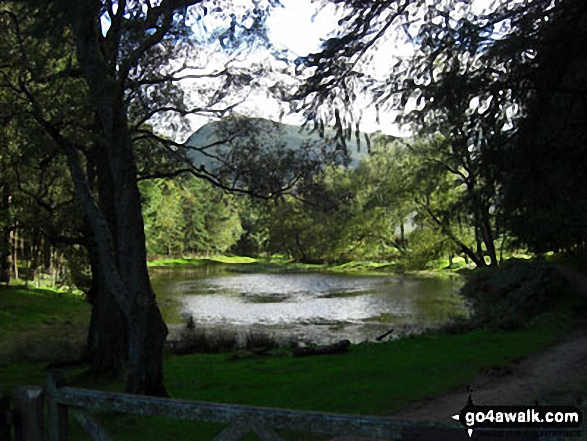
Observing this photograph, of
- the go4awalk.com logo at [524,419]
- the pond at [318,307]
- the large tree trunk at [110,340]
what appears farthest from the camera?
the pond at [318,307]

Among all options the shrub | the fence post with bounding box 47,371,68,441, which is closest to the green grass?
the fence post with bounding box 47,371,68,441

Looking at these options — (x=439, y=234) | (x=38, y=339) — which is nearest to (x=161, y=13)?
(x=38, y=339)

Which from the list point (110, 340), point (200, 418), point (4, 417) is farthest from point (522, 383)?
point (110, 340)

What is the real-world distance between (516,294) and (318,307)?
35.4 ft

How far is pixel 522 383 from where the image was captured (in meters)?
8.83

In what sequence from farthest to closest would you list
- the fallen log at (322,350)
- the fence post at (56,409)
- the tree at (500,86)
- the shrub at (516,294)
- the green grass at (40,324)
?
1. the shrub at (516,294)
2. the green grass at (40,324)
3. the fallen log at (322,350)
4. the tree at (500,86)
5. the fence post at (56,409)

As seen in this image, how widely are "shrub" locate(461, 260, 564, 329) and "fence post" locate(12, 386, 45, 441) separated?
580 inches

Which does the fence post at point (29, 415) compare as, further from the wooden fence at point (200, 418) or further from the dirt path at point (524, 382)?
the dirt path at point (524, 382)

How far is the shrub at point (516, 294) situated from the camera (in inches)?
693

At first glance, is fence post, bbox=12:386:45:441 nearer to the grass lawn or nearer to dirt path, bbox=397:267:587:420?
the grass lawn

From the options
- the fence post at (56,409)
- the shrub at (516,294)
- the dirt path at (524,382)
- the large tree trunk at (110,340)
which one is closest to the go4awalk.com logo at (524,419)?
the fence post at (56,409)

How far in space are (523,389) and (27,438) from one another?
727cm

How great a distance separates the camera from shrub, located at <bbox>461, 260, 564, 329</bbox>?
1759cm

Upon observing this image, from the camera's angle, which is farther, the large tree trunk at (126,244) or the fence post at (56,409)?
the large tree trunk at (126,244)
